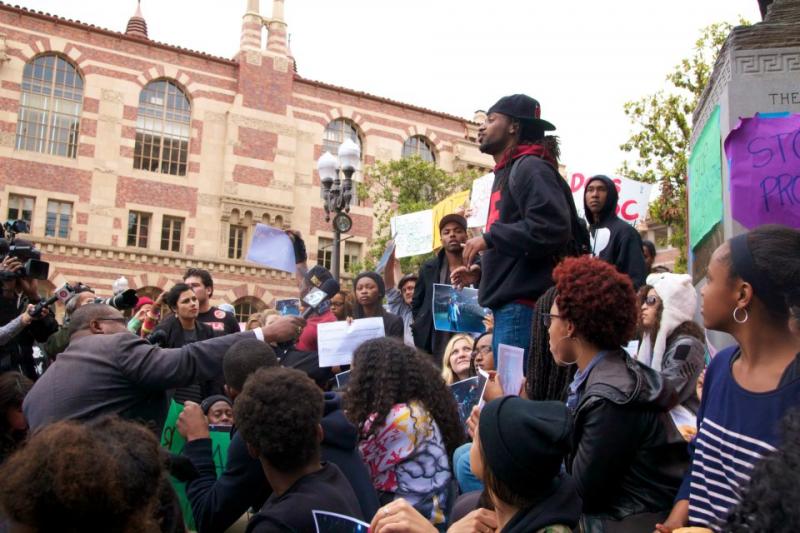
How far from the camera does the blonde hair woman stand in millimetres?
5277

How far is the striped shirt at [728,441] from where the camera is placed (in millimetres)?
2311

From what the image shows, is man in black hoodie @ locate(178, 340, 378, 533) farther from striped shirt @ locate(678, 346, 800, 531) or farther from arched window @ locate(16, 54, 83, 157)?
arched window @ locate(16, 54, 83, 157)

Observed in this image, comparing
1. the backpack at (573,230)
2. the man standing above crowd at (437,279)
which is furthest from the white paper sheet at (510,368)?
the man standing above crowd at (437,279)

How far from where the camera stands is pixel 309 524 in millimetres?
2590

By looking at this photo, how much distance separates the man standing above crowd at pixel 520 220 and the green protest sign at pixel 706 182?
6.69 ft

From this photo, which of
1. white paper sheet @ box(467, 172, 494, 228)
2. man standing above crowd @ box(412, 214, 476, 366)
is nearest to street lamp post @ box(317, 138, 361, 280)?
white paper sheet @ box(467, 172, 494, 228)

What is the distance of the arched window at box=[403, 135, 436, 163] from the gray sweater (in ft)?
102

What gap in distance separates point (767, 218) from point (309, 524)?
3.91 meters

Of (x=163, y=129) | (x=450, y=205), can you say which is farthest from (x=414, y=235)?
(x=163, y=129)

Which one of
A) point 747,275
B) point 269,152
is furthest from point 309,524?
point 269,152

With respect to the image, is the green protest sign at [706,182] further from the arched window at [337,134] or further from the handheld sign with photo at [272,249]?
the arched window at [337,134]

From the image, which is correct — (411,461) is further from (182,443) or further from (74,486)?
(74,486)

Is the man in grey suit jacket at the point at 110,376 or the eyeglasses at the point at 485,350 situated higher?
the eyeglasses at the point at 485,350

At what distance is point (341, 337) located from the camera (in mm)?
5926
